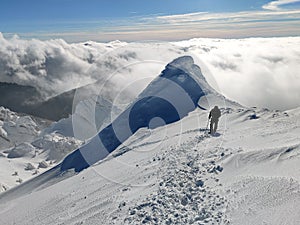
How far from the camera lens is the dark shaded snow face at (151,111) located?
26.7 meters

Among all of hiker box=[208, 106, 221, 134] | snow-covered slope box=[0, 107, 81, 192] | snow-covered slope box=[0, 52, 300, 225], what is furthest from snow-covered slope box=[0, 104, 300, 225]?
snow-covered slope box=[0, 107, 81, 192]

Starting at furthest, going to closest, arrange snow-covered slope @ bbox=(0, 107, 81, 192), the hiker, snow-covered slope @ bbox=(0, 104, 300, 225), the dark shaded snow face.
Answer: snow-covered slope @ bbox=(0, 107, 81, 192) < the dark shaded snow face < the hiker < snow-covered slope @ bbox=(0, 104, 300, 225)

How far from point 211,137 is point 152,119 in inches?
331

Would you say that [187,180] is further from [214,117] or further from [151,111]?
[151,111]

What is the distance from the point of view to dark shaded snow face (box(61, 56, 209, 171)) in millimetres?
26747

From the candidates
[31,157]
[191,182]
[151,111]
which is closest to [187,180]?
[191,182]

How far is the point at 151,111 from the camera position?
3000 cm

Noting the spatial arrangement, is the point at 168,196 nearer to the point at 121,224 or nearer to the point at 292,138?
the point at 121,224

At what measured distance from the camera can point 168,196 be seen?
1407cm

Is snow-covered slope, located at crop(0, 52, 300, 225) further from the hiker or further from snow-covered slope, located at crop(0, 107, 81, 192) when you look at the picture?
snow-covered slope, located at crop(0, 107, 81, 192)

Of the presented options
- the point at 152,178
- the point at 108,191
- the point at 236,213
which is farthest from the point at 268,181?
the point at 108,191

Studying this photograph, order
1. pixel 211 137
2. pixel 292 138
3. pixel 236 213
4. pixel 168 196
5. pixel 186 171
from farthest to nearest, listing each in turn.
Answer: pixel 211 137 < pixel 292 138 < pixel 186 171 < pixel 168 196 < pixel 236 213

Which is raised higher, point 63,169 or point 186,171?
point 186,171

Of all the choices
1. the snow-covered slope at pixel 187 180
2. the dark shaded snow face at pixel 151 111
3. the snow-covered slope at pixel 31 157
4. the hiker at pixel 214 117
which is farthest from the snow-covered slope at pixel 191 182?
the snow-covered slope at pixel 31 157
